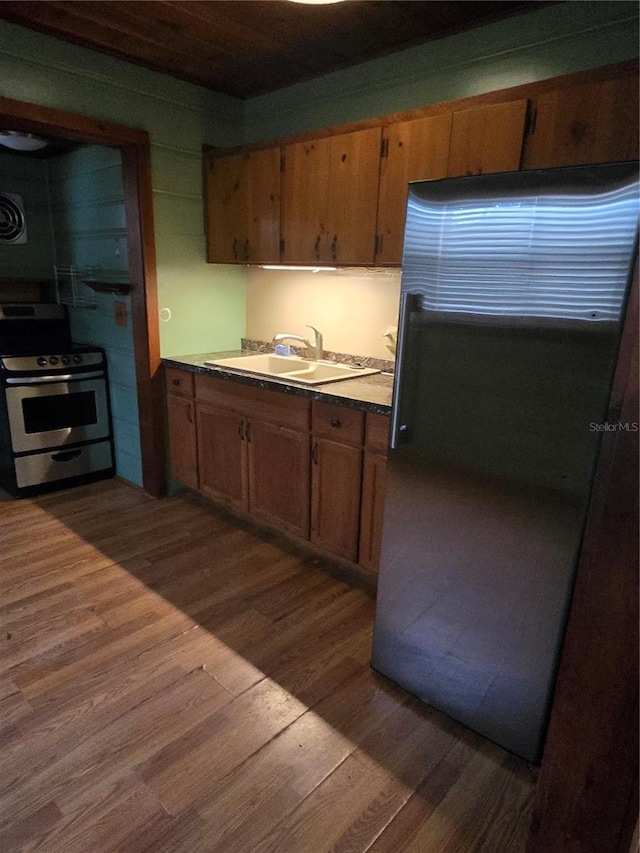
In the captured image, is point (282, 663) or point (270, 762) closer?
point (270, 762)

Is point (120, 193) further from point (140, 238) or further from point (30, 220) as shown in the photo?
point (30, 220)

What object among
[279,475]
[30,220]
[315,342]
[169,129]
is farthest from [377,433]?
[30,220]

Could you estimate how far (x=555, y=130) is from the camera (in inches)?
70.9

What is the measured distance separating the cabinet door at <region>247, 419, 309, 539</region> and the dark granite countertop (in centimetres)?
22

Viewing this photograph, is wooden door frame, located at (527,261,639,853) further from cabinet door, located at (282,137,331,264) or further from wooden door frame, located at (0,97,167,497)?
wooden door frame, located at (0,97,167,497)

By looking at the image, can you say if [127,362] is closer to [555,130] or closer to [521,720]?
[555,130]

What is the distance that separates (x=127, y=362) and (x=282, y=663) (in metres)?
2.28

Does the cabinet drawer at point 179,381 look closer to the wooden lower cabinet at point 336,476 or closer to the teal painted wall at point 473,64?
the wooden lower cabinet at point 336,476

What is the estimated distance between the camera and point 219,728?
163 cm

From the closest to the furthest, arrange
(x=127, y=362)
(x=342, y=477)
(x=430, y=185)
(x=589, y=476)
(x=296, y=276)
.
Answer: (x=589, y=476)
(x=430, y=185)
(x=342, y=477)
(x=296, y=276)
(x=127, y=362)

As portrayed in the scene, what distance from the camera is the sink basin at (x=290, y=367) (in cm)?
272

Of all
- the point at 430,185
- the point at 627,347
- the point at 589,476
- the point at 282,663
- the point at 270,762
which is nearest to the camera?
the point at 627,347

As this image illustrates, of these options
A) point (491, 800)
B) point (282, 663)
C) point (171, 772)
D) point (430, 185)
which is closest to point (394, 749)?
point (491, 800)

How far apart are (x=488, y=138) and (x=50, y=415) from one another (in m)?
3.00
